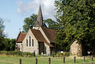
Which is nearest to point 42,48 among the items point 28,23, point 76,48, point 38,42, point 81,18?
point 38,42

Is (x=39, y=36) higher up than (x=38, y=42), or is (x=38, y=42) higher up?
(x=39, y=36)

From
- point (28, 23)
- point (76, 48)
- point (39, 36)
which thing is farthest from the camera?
point (28, 23)

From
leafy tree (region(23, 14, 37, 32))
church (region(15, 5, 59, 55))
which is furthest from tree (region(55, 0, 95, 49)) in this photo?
leafy tree (region(23, 14, 37, 32))

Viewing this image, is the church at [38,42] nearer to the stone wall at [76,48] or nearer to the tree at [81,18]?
the stone wall at [76,48]

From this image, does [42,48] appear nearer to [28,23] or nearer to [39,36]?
[39,36]

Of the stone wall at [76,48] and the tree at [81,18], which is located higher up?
the tree at [81,18]

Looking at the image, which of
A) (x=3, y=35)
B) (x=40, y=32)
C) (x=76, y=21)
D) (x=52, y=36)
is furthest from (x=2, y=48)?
(x=76, y=21)

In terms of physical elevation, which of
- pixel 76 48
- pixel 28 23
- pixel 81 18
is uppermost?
pixel 28 23

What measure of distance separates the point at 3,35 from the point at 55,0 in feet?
93.3

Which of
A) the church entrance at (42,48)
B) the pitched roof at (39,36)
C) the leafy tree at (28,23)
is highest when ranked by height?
the leafy tree at (28,23)

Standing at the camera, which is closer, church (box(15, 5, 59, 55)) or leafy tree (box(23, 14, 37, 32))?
church (box(15, 5, 59, 55))

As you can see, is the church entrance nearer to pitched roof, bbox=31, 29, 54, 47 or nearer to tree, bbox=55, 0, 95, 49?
pitched roof, bbox=31, 29, 54, 47

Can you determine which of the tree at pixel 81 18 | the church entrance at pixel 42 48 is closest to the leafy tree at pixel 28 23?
the church entrance at pixel 42 48

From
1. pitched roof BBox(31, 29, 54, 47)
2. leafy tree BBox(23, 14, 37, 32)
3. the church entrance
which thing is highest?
leafy tree BBox(23, 14, 37, 32)
